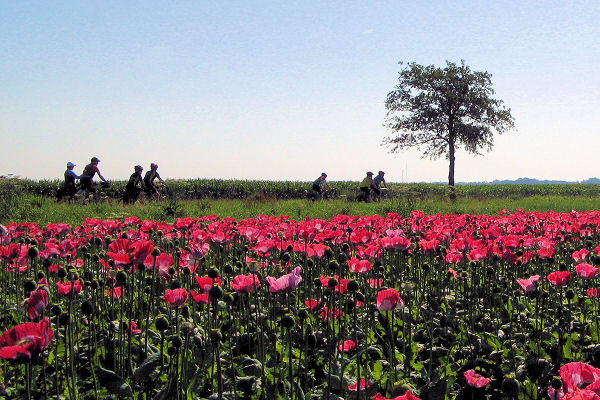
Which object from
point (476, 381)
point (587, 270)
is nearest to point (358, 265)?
point (476, 381)

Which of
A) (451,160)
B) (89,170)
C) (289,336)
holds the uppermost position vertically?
(451,160)

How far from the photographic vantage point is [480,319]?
12.6 feet

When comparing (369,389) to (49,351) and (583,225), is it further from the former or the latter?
(583,225)

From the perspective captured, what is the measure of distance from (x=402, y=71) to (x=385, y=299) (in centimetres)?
4926

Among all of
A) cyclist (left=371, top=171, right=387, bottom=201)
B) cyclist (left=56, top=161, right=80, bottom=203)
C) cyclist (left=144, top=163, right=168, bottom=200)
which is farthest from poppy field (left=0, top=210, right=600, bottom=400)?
cyclist (left=371, top=171, right=387, bottom=201)

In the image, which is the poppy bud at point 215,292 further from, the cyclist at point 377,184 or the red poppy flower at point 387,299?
the cyclist at point 377,184

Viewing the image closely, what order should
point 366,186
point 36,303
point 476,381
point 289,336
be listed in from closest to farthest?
1. point 36,303
2. point 289,336
3. point 476,381
4. point 366,186

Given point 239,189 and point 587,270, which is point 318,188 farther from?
point 587,270

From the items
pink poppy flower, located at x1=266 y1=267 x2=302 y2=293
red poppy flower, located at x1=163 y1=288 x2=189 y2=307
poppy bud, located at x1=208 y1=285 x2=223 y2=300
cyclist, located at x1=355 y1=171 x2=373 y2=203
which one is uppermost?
cyclist, located at x1=355 y1=171 x2=373 y2=203

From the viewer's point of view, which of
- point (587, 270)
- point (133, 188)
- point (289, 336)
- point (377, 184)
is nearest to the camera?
point (289, 336)

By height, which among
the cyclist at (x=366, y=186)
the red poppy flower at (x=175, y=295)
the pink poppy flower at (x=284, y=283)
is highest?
the cyclist at (x=366, y=186)

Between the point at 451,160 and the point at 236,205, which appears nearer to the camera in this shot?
the point at 236,205

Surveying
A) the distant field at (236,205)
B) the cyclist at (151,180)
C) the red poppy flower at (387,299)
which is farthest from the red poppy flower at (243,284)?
the cyclist at (151,180)

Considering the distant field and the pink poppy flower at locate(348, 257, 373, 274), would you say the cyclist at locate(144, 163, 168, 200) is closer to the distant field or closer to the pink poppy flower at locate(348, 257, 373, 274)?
the distant field
